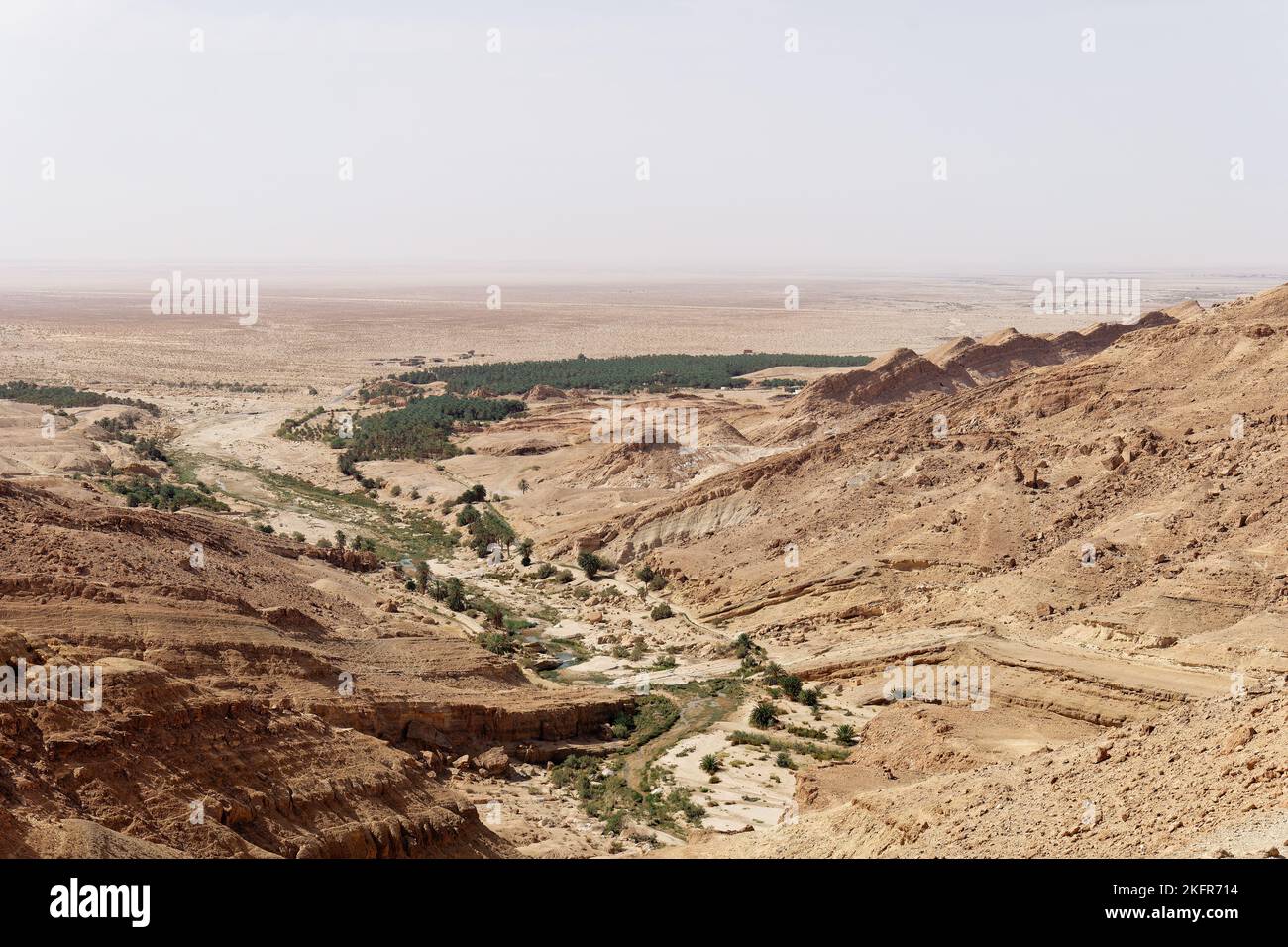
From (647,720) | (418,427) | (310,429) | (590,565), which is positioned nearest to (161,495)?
(590,565)

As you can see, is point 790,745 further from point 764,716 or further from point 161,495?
point 161,495

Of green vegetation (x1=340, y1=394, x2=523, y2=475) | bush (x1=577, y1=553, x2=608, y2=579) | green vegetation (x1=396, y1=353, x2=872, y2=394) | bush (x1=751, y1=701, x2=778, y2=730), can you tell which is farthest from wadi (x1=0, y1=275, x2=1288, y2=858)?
green vegetation (x1=396, y1=353, x2=872, y2=394)

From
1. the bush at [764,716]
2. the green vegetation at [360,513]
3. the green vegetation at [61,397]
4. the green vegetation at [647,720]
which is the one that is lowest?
the green vegetation at [647,720]

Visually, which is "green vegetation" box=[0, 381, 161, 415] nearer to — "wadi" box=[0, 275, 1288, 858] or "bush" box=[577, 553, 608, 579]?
"wadi" box=[0, 275, 1288, 858]

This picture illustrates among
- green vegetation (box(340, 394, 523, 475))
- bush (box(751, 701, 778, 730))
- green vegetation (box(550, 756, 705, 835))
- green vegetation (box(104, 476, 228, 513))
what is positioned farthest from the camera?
green vegetation (box(340, 394, 523, 475))

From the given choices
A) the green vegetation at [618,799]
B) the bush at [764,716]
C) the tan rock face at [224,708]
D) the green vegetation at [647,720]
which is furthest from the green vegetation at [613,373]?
the green vegetation at [618,799]

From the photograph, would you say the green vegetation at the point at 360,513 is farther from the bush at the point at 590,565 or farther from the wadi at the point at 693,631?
the bush at the point at 590,565
